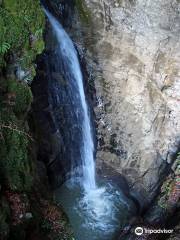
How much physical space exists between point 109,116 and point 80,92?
1.33 m

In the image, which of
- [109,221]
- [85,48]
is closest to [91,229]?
[109,221]

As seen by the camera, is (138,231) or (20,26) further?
(138,231)

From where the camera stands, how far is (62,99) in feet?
32.4

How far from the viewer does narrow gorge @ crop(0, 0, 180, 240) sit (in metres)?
9.34

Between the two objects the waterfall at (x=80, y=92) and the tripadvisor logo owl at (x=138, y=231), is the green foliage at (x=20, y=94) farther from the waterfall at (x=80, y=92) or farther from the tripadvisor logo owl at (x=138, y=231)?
the tripadvisor logo owl at (x=138, y=231)

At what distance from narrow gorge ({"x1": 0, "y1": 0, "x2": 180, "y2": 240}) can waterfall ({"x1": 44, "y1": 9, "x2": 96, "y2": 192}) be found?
28 millimetres

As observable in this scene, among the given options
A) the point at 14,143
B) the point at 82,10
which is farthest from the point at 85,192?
the point at 82,10

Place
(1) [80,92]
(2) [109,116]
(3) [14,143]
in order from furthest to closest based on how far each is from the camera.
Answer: (2) [109,116] < (1) [80,92] < (3) [14,143]

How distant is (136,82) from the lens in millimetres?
10469

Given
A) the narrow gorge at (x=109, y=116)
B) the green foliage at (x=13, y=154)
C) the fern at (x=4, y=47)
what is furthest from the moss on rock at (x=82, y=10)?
the green foliage at (x=13, y=154)

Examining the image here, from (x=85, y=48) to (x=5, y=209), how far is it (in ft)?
18.6

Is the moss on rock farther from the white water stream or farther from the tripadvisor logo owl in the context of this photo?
the tripadvisor logo owl
